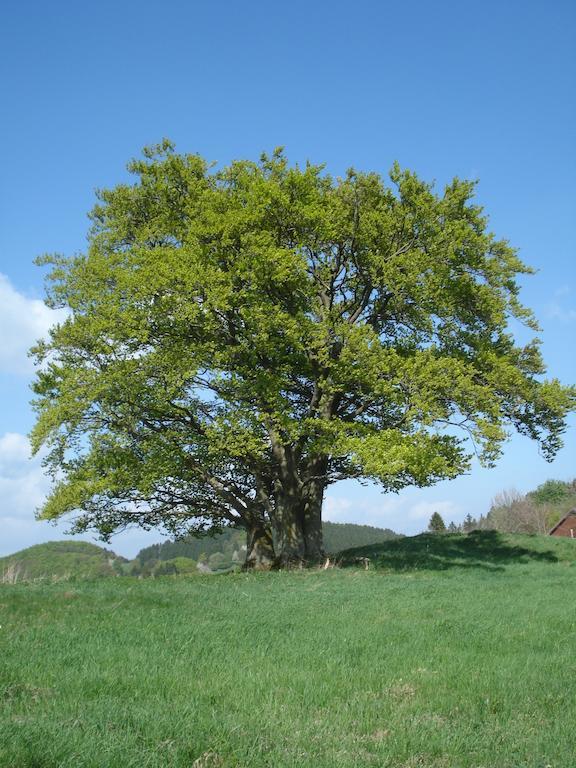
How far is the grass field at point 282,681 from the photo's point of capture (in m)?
5.48

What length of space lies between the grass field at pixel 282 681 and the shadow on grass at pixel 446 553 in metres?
10.7

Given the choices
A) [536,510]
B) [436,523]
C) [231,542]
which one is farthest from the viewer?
[231,542]

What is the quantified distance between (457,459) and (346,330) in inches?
233

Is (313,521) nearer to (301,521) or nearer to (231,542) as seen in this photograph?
(301,521)

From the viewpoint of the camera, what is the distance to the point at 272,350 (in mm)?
23281

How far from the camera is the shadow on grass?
26.2 meters

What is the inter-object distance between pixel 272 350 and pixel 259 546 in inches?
342

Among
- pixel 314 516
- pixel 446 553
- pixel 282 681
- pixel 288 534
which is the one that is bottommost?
pixel 282 681

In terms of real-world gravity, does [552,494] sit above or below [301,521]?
above

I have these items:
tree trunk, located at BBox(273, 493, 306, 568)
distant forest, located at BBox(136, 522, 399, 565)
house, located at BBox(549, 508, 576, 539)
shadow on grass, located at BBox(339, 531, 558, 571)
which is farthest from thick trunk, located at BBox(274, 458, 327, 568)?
distant forest, located at BBox(136, 522, 399, 565)

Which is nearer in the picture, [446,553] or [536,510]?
[446,553]

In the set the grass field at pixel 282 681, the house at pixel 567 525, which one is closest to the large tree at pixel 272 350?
the grass field at pixel 282 681

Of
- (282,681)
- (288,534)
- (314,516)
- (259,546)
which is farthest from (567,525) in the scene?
(282,681)

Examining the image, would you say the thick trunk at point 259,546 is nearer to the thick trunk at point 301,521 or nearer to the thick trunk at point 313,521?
the thick trunk at point 301,521
